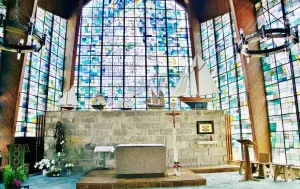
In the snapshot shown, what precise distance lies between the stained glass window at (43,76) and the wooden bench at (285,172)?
7418 mm

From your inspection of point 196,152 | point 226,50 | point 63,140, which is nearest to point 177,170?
point 196,152

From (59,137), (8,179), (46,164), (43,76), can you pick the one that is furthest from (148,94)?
(8,179)

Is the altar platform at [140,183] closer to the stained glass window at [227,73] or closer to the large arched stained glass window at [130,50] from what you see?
the stained glass window at [227,73]

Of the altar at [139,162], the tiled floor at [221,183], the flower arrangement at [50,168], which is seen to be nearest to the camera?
the tiled floor at [221,183]

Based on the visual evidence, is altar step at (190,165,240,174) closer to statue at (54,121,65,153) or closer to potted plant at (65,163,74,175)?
potted plant at (65,163,74,175)

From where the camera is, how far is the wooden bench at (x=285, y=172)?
5051 mm

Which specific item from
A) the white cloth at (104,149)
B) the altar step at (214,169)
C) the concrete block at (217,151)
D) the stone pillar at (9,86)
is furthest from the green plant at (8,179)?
the concrete block at (217,151)

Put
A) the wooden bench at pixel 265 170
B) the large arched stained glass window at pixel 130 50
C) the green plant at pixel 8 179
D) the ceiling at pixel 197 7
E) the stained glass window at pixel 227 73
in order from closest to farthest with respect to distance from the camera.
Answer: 1. the green plant at pixel 8 179
2. the wooden bench at pixel 265 170
3. the stained glass window at pixel 227 73
4. the ceiling at pixel 197 7
5. the large arched stained glass window at pixel 130 50

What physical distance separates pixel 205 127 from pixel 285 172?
2.42 m

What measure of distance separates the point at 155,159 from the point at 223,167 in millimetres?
2255

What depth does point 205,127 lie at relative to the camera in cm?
704

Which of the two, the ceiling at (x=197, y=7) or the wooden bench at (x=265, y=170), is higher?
the ceiling at (x=197, y=7)

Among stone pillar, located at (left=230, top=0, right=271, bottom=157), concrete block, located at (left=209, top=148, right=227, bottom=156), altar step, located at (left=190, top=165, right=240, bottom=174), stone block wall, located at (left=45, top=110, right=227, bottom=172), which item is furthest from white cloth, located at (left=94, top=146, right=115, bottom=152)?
stone pillar, located at (left=230, top=0, right=271, bottom=157)

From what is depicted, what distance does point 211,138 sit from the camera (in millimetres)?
6980
